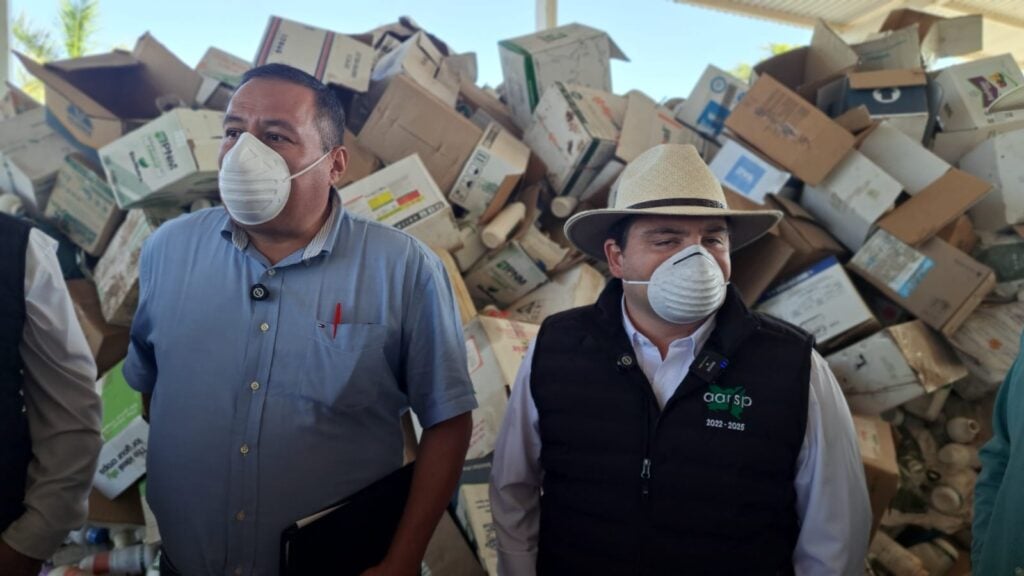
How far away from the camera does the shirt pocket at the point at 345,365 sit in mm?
1214

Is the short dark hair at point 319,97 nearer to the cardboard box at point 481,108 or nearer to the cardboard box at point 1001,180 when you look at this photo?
the cardboard box at point 481,108

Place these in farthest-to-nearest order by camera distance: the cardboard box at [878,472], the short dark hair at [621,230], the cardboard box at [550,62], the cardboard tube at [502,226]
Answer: the cardboard box at [550,62] < the cardboard tube at [502,226] < the cardboard box at [878,472] < the short dark hair at [621,230]

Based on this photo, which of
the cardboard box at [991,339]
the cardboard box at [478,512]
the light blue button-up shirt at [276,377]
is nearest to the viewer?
the light blue button-up shirt at [276,377]

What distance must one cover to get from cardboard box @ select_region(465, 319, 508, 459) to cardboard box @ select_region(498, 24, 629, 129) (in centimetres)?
159

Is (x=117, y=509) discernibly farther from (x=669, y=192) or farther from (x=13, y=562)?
(x=669, y=192)

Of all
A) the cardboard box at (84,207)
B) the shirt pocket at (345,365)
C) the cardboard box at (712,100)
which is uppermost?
the shirt pocket at (345,365)

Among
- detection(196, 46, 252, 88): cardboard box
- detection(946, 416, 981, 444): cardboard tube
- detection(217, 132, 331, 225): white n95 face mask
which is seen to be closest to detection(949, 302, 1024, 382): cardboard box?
detection(946, 416, 981, 444): cardboard tube

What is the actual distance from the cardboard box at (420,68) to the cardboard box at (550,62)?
12.5 inches

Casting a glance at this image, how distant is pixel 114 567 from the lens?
2.07 m

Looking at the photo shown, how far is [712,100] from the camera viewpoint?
11.0 ft

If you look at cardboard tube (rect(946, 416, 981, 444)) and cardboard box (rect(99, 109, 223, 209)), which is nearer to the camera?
cardboard box (rect(99, 109, 223, 209))

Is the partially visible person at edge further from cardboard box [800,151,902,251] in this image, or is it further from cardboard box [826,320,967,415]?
cardboard box [800,151,902,251]

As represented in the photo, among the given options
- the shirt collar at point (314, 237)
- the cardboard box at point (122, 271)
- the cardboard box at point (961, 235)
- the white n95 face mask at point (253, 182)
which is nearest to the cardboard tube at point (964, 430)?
the cardboard box at point (961, 235)

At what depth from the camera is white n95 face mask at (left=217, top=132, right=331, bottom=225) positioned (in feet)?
4.04
